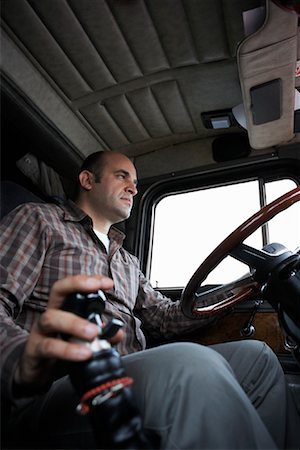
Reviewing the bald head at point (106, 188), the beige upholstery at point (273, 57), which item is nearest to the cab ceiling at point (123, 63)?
the beige upholstery at point (273, 57)

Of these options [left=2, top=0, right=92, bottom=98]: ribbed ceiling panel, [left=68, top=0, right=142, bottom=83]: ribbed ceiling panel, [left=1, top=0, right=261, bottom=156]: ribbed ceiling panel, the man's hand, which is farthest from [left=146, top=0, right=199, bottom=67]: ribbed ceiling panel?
the man's hand

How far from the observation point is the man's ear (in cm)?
181

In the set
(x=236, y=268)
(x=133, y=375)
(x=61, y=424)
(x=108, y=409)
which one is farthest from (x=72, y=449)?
(x=236, y=268)

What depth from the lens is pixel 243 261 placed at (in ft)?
3.67

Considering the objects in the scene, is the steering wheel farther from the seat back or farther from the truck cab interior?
the seat back

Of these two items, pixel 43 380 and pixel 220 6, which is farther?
pixel 220 6

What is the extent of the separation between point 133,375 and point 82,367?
24 centimetres

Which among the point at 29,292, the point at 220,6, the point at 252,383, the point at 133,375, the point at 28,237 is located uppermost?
the point at 220,6

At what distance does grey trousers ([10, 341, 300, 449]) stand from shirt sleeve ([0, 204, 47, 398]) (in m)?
0.19

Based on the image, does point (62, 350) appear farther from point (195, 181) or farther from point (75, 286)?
point (195, 181)

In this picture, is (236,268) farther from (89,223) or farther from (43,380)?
(43,380)

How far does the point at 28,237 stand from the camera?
4.09ft

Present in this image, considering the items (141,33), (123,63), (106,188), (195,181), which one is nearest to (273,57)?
(141,33)

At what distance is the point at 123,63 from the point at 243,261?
1.14 meters
